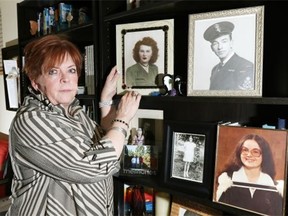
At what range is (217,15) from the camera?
1.05 metres

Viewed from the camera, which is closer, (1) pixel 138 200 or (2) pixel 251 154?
(2) pixel 251 154

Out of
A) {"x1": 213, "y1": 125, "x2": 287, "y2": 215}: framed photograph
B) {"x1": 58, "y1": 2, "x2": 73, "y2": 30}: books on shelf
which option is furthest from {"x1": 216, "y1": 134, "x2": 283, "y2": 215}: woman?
{"x1": 58, "y1": 2, "x2": 73, "y2": 30}: books on shelf

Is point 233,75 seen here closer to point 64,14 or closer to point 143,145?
point 143,145

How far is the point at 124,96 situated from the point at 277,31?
69 cm

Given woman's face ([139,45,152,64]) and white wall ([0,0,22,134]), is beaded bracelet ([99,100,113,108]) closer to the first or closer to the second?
woman's face ([139,45,152,64])

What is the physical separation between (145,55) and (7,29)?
1.94 m

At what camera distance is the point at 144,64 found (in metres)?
1.27

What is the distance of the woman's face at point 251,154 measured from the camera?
969mm

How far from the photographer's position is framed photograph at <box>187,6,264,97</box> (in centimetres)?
98

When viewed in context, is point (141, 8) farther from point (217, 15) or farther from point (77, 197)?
point (77, 197)

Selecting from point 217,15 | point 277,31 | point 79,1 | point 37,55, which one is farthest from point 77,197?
point 79,1

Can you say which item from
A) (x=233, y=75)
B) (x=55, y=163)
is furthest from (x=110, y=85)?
(x=233, y=75)

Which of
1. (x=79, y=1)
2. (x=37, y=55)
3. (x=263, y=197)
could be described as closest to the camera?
(x=263, y=197)

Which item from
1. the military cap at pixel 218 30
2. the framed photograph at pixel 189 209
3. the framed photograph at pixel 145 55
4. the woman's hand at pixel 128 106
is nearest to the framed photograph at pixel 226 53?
the military cap at pixel 218 30
